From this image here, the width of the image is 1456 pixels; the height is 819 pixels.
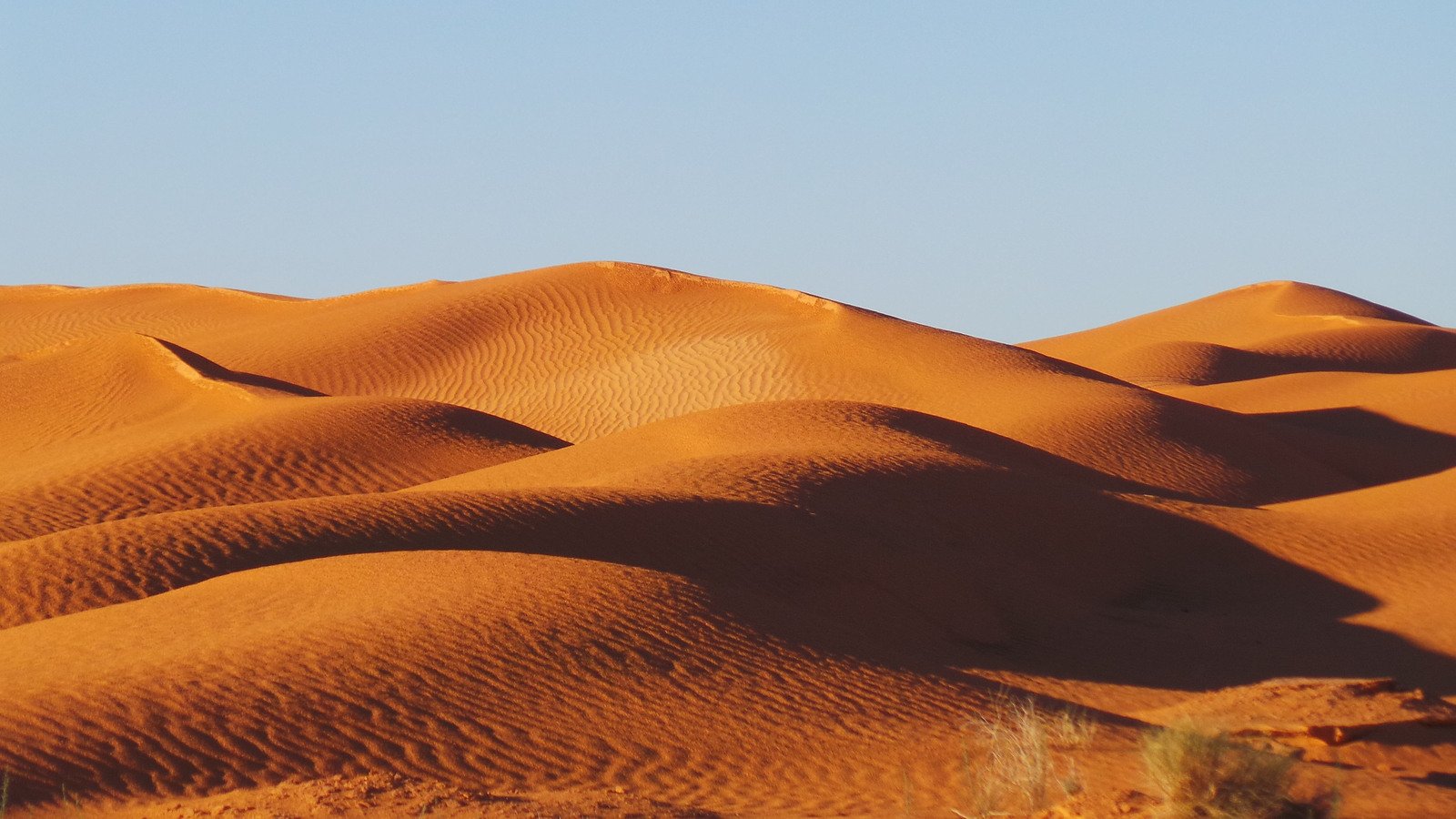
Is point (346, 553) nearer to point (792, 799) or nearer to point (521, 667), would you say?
point (521, 667)

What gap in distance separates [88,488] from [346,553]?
314 inches

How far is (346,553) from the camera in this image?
15742 millimetres

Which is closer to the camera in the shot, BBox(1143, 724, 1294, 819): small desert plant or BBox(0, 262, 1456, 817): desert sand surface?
BBox(1143, 724, 1294, 819): small desert plant

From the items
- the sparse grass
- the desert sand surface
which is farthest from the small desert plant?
the sparse grass

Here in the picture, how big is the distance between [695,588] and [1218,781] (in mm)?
6983

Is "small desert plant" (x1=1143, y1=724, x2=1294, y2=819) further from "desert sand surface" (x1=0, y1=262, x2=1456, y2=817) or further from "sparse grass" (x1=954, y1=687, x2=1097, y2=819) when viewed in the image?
"sparse grass" (x1=954, y1=687, x2=1097, y2=819)

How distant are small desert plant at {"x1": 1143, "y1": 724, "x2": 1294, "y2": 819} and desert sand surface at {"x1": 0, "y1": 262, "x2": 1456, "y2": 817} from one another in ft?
0.84

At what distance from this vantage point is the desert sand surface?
377 inches

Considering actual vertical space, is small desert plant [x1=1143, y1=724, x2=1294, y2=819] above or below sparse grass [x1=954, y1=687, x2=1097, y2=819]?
above

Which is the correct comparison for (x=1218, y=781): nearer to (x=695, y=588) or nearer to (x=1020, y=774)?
(x=1020, y=774)

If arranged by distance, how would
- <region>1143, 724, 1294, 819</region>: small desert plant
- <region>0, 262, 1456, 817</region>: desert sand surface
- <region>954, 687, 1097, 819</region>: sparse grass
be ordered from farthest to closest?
<region>0, 262, 1456, 817</region>: desert sand surface → <region>954, 687, 1097, 819</region>: sparse grass → <region>1143, 724, 1294, 819</region>: small desert plant

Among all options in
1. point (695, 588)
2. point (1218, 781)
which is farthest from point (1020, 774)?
point (695, 588)

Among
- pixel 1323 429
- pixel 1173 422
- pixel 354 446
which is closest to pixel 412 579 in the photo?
pixel 354 446

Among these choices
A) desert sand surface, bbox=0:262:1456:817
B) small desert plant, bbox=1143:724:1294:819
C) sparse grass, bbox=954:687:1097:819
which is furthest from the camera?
desert sand surface, bbox=0:262:1456:817
